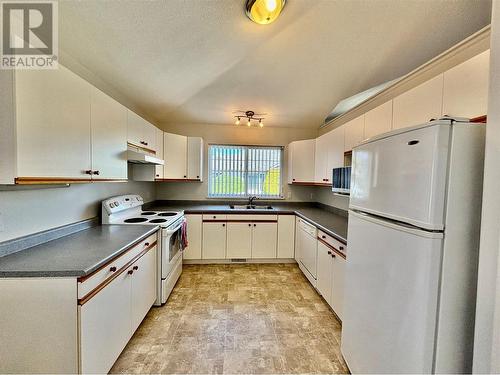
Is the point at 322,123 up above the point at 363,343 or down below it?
above

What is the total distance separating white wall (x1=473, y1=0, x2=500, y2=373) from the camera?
804mm

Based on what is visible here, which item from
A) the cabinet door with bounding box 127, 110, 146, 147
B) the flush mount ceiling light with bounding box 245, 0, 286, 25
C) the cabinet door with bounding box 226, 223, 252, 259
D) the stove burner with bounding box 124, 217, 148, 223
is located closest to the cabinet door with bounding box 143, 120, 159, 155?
the cabinet door with bounding box 127, 110, 146, 147

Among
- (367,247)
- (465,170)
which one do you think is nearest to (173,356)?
(367,247)

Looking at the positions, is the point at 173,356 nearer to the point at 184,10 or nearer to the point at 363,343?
the point at 363,343

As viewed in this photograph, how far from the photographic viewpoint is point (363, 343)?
1386mm

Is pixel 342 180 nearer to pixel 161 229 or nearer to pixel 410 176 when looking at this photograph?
pixel 410 176

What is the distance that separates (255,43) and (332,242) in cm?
210

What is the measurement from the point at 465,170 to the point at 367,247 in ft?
2.16

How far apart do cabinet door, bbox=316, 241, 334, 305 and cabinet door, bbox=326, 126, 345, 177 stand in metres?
1.01

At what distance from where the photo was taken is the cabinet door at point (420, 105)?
4.70 ft

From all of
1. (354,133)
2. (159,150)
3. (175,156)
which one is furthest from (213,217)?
(354,133)

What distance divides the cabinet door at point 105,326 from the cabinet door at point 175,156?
82.2 inches

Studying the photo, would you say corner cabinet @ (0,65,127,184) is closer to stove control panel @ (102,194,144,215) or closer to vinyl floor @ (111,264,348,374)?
stove control panel @ (102,194,144,215)

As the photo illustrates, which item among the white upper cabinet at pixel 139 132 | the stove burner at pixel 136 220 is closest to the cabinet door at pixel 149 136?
the white upper cabinet at pixel 139 132
